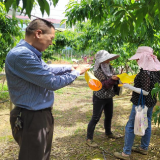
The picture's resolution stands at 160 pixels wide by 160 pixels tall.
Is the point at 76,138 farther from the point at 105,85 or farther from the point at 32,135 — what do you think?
the point at 32,135

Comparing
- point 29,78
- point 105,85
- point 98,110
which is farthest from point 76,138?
point 29,78

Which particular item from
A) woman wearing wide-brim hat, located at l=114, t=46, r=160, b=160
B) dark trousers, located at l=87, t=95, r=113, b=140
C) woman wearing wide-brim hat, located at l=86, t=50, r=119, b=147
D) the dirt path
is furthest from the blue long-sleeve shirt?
the dirt path

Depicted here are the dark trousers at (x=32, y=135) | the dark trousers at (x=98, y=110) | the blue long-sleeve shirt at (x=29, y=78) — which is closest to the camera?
the blue long-sleeve shirt at (x=29, y=78)

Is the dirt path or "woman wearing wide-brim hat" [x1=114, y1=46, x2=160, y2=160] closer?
"woman wearing wide-brim hat" [x1=114, y1=46, x2=160, y2=160]

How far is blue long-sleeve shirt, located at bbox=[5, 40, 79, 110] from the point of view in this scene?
143 centimetres

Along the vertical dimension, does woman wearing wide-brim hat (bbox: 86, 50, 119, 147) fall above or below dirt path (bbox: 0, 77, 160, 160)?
above

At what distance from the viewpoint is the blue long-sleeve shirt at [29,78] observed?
1430 mm

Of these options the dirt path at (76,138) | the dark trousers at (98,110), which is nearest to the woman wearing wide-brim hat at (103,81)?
the dark trousers at (98,110)

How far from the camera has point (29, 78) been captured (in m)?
1.45

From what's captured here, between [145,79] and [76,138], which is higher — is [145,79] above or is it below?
above

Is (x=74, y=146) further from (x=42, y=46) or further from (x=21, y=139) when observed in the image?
(x=42, y=46)

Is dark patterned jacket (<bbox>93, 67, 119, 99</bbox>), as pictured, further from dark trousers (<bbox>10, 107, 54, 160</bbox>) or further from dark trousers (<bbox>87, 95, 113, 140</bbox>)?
dark trousers (<bbox>10, 107, 54, 160</bbox>)

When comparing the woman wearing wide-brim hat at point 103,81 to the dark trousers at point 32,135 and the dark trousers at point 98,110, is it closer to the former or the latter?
the dark trousers at point 98,110

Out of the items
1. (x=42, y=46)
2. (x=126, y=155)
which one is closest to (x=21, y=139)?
(x=42, y=46)
